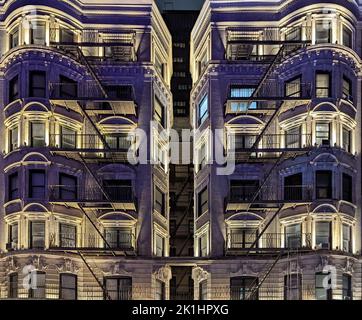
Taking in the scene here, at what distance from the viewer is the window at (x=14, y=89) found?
1947 centimetres

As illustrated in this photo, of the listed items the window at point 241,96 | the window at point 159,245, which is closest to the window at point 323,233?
the window at point 241,96

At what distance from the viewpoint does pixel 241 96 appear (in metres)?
20.1

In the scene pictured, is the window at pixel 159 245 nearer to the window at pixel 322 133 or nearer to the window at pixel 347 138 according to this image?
the window at pixel 322 133

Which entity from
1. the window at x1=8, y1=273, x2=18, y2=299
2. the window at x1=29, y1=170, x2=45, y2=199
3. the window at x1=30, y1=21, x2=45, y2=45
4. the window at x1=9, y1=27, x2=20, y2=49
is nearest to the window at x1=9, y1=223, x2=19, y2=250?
the window at x1=8, y1=273, x2=18, y2=299

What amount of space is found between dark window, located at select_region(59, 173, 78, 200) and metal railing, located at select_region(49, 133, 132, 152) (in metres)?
0.80

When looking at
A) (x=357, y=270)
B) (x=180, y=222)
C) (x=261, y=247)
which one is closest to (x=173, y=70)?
(x=180, y=222)

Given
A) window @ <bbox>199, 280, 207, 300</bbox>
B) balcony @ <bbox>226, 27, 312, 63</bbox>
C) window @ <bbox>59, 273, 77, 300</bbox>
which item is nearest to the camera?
window @ <bbox>59, 273, 77, 300</bbox>

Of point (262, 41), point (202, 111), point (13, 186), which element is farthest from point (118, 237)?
point (262, 41)

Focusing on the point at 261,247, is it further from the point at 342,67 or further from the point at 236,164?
the point at 342,67

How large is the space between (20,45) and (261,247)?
27.5 feet

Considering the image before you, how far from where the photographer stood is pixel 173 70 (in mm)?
22203

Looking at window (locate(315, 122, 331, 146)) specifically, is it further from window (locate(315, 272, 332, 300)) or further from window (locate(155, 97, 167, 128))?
window (locate(155, 97, 167, 128))

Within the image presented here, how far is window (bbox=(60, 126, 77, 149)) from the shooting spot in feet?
64.2

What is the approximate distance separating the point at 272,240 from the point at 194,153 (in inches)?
129
